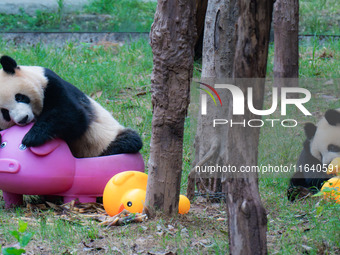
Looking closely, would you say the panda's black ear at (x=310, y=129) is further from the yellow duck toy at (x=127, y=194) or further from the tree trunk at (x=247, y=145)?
the tree trunk at (x=247, y=145)

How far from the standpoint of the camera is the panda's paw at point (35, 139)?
3895 millimetres

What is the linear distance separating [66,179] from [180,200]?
97 cm

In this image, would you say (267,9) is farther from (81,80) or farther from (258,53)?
(81,80)

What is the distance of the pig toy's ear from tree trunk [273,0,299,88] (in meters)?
3.06

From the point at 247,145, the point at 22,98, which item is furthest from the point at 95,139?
the point at 247,145

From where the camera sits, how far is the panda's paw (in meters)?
3.89

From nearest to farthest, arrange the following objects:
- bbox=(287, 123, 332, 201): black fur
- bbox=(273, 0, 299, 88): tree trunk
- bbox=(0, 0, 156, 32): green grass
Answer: bbox=(287, 123, 332, 201): black fur → bbox=(273, 0, 299, 88): tree trunk → bbox=(0, 0, 156, 32): green grass

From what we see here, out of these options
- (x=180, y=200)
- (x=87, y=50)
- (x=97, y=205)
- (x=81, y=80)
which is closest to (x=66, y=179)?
(x=97, y=205)

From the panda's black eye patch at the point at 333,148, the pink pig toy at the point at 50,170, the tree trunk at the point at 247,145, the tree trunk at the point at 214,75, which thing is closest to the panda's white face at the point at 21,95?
the pink pig toy at the point at 50,170

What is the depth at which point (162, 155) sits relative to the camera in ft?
11.3

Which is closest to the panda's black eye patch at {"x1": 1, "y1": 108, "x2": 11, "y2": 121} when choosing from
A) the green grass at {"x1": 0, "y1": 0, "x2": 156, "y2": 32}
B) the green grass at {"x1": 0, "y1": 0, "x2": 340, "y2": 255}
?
the green grass at {"x1": 0, "y1": 0, "x2": 340, "y2": 255}

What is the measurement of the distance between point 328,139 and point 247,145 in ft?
5.79

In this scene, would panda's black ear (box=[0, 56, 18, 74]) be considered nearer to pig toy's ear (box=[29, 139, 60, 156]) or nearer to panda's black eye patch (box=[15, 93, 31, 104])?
panda's black eye patch (box=[15, 93, 31, 104])

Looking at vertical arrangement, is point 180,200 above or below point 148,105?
below
